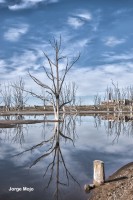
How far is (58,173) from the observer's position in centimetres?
1227

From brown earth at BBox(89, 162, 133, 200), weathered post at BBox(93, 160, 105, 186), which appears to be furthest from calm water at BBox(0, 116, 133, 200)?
Result: weathered post at BBox(93, 160, 105, 186)

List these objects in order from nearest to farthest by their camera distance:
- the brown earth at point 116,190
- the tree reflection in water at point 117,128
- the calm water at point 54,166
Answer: the brown earth at point 116,190
the calm water at point 54,166
the tree reflection in water at point 117,128

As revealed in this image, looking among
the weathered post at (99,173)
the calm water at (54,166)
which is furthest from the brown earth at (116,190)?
the calm water at (54,166)

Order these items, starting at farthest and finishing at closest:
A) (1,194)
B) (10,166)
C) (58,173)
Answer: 1. (10,166)
2. (58,173)
3. (1,194)

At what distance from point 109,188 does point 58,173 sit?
316cm

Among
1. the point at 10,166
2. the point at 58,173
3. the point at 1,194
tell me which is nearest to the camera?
the point at 1,194

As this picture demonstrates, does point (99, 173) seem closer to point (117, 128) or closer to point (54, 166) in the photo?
point (54, 166)

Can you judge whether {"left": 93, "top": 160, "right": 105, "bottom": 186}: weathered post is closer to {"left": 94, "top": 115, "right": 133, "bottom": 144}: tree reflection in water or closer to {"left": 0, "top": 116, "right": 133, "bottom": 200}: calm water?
{"left": 0, "top": 116, "right": 133, "bottom": 200}: calm water

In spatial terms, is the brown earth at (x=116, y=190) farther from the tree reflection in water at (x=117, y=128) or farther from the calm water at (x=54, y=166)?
the tree reflection in water at (x=117, y=128)

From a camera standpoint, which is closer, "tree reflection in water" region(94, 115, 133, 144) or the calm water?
the calm water

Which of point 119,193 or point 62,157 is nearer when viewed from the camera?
point 119,193

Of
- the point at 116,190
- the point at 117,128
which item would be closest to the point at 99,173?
the point at 116,190

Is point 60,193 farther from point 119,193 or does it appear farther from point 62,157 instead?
point 62,157

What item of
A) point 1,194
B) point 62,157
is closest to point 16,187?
point 1,194
